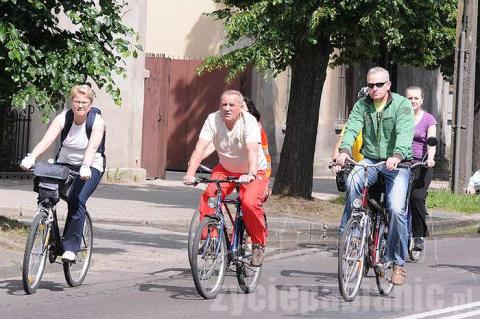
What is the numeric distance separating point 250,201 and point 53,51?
10.6 ft

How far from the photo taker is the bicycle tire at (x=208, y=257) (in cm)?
1000

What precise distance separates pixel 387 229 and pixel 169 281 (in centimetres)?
201

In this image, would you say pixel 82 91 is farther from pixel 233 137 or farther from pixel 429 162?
pixel 429 162

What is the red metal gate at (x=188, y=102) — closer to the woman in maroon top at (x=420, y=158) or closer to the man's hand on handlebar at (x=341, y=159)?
the woman in maroon top at (x=420, y=158)

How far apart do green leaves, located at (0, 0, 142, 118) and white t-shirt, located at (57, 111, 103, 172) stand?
1575 mm

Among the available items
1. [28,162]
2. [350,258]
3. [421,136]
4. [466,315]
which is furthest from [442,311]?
[421,136]

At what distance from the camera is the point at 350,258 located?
10.3 metres

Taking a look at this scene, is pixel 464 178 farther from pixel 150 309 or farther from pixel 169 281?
pixel 150 309

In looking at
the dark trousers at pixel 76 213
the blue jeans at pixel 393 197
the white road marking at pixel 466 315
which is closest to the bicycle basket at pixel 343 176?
the blue jeans at pixel 393 197

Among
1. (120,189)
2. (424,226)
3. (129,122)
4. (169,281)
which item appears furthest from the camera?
(129,122)

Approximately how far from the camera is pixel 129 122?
80.9 feet

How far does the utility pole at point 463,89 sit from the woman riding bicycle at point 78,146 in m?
11.8

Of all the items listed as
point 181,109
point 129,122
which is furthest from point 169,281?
point 181,109

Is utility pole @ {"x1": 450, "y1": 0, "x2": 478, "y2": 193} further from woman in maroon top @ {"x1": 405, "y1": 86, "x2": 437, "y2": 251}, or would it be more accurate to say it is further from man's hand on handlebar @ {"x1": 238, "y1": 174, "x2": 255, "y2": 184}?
man's hand on handlebar @ {"x1": 238, "y1": 174, "x2": 255, "y2": 184}
